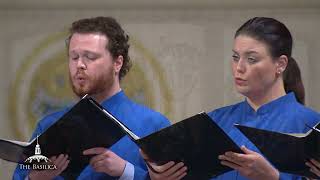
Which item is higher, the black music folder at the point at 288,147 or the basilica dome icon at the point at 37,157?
the basilica dome icon at the point at 37,157

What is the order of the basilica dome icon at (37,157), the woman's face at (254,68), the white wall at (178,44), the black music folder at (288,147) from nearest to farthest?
1. the black music folder at (288,147)
2. the basilica dome icon at (37,157)
3. the woman's face at (254,68)
4. the white wall at (178,44)

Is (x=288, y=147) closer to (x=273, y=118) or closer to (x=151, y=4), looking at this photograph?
(x=273, y=118)

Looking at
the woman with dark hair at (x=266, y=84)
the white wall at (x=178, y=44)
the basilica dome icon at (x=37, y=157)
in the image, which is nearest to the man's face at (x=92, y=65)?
the white wall at (x=178, y=44)

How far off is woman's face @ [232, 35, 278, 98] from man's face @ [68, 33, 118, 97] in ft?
1.22

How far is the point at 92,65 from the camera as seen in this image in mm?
1498

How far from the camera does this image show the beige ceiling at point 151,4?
63.8 inches

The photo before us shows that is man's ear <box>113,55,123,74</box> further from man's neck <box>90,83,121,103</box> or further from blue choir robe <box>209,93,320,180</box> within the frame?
blue choir robe <box>209,93,320,180</box>

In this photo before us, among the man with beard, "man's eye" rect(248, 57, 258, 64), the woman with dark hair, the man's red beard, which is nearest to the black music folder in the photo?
the woman with dark hair

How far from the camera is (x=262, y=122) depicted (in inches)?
57.2

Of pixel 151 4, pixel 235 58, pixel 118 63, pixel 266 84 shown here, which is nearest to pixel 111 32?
pixel 118 63

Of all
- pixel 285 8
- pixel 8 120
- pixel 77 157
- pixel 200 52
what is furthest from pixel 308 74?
pixel 8 120

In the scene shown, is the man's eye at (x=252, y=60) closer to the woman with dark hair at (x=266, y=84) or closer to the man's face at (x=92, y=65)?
the woman with dark hair at (x=266, y=84)

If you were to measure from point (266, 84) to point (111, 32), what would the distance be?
0.48 metres

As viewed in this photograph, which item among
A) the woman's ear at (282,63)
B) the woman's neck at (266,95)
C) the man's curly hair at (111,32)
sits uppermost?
the man's curly hair at (111,32)
